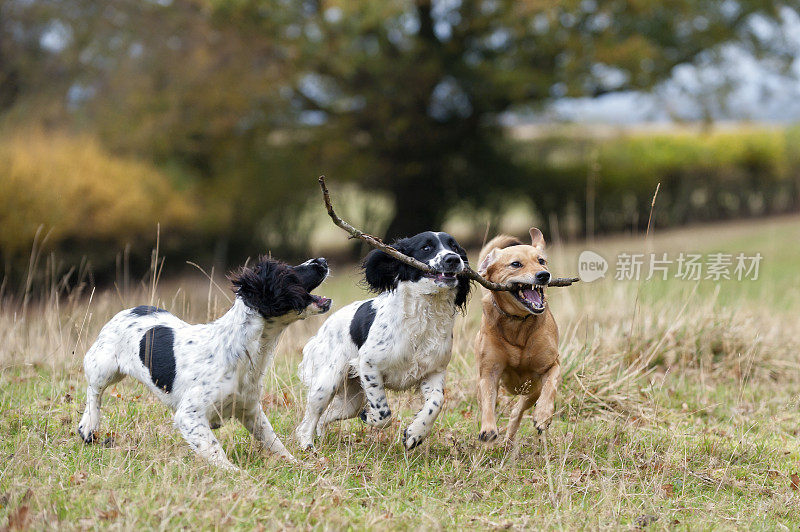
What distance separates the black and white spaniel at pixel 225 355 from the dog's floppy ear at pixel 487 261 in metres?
1.08

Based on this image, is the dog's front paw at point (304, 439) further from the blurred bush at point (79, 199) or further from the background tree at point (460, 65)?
the background tree at point (460, 65)

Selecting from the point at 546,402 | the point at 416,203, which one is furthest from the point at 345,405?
the point at 416,203

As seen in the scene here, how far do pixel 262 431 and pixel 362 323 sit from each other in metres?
0.87

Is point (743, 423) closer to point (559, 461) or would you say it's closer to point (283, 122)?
point (559, 461)

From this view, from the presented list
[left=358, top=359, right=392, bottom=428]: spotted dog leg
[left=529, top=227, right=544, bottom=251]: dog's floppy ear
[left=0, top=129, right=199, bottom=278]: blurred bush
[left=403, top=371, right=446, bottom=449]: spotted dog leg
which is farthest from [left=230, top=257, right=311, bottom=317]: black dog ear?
[left=0, top=129, right=199, bottom=278]: blurred bush

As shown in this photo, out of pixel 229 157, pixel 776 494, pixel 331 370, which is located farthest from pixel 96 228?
pixel 776 494

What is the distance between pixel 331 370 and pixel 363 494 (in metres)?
0.97

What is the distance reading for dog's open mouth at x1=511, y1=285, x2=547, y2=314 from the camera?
4.77 metres

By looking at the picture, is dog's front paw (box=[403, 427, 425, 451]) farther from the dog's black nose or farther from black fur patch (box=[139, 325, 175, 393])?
black fur patch (box=[139, 325, 175, 393])

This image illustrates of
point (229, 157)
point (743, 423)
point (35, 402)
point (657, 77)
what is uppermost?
point (657, 77)

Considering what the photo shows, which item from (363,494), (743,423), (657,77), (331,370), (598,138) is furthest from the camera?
(598,138)

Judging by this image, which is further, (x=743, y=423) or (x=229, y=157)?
(x=229, y=157)

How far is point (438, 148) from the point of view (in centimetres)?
2083

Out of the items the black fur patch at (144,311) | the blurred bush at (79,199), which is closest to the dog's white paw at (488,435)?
the black fur patch at (144,311)
